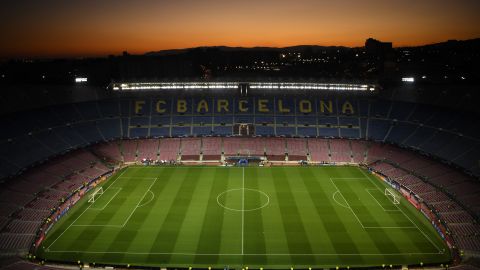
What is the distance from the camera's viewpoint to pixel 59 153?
53.3 metres

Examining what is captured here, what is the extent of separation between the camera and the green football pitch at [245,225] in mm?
31578

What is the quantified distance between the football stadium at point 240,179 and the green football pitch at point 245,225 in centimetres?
18

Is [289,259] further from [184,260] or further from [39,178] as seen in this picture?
[39,178]

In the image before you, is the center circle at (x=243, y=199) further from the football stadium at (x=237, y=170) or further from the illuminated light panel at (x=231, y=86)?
the illuminated light panel at (x=231, y=86)

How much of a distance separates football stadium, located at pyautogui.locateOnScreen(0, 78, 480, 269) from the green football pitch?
0.58 feet

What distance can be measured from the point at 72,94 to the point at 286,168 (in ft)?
131

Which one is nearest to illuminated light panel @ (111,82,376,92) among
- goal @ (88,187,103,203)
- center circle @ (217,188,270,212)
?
goal @ (88,187,103,203)

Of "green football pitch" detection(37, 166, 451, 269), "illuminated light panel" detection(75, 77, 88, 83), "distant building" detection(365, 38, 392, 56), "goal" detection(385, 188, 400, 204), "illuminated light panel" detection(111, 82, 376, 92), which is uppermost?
"distant building" detection(365, 38, 392, 56)

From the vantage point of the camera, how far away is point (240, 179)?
170 feet

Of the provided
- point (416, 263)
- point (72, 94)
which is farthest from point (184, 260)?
point (72, 94)

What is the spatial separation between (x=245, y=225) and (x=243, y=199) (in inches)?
275

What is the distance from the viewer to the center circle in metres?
41.8

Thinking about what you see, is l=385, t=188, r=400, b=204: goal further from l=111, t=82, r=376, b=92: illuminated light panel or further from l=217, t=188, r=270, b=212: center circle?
l=111, t=82, r=376, b=92: illuminated light panel

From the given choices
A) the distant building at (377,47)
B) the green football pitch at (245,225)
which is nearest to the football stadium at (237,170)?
the green football pitch at (245,225)
